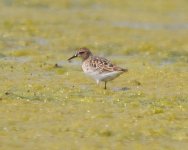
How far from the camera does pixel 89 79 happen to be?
17.2 metres

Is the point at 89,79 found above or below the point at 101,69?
below

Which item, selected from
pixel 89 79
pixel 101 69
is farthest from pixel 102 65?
pixel 89 79

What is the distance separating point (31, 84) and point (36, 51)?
14.0ft

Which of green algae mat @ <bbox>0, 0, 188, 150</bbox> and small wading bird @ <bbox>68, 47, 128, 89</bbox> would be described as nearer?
green algae mat @ <bbox>0, 0, 188, 150</bbox>

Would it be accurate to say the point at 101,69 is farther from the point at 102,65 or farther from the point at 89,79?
the point at 89,79

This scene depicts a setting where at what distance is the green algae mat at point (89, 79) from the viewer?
39.6 ft

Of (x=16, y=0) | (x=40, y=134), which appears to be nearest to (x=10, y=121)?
(x=40, y=134)

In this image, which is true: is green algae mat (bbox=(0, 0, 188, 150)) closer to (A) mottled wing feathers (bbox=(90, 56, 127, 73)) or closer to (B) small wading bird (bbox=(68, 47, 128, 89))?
(B) small wading bird (bbox=(68, 47, 128, 89))

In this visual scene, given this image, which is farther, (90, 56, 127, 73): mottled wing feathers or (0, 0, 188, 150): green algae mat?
(90, 56, 127, 73): mottled wing feathers

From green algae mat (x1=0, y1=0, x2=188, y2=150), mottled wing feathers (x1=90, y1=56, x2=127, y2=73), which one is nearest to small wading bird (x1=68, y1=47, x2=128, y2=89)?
mottled wing feathers (x1=90, y1=56, x2=127, y2=73)

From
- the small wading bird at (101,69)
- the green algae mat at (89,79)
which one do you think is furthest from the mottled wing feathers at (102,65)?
the green algae mat at (89,79)

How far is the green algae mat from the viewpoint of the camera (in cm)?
1206

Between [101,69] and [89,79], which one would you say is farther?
[89,79]

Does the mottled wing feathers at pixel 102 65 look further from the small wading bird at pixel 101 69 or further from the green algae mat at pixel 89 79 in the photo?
the green algae mat at pixel 89 79
